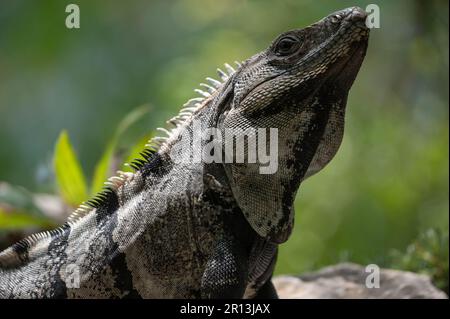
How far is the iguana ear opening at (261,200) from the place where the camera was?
10.1 feet

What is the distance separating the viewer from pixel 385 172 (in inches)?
356

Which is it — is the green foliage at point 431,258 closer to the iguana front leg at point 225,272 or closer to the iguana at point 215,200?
the iguana at point 215,200

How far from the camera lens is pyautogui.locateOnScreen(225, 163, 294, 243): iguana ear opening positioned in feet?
10.1

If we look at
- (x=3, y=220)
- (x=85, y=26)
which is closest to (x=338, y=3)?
(x=85, y=26)

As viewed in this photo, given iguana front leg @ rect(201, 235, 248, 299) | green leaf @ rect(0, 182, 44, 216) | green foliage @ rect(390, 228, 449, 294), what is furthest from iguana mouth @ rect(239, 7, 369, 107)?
green leaf @ rect(0, 182, 44, 216)

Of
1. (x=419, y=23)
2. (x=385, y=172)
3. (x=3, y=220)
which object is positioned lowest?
(x=3, y=220)

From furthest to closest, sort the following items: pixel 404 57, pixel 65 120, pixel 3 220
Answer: pixel 65 120 < pixel 404 57 < pixel 3 220

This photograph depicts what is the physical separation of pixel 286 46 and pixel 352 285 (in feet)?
6.79

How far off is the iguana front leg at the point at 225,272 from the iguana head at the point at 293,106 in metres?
0.16

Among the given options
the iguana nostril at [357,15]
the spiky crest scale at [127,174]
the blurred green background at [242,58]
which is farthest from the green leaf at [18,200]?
the iguana nostril at [357,15]

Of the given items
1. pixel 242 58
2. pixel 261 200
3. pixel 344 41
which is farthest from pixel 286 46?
pixel 242 58

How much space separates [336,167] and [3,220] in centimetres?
524

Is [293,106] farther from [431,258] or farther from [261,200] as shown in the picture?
[431,258]
